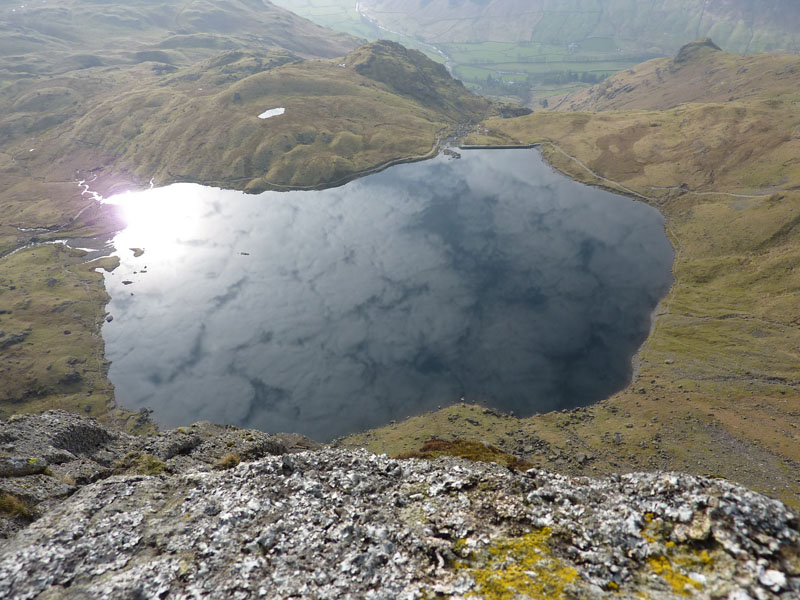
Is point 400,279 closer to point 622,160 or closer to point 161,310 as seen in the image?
point 161,310

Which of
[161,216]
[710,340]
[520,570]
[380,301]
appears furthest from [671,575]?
[161,216]

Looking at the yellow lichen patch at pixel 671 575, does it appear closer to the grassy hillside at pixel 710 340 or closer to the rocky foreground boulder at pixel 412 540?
the rocky foreground boulder at pixel 412 540

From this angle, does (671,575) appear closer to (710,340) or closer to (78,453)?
(78,453)

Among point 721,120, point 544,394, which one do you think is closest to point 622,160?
point 721,120

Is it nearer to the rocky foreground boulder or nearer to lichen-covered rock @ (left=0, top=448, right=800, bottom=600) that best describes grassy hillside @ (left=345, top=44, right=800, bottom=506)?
lichen-covered rock @ (left=0, top=448, right=800, bottom=600)

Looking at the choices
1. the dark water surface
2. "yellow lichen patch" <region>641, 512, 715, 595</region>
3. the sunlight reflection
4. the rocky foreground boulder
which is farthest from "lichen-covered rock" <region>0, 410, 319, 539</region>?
the sunlight reflection
